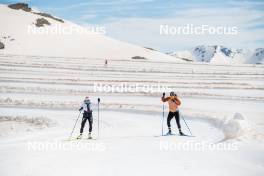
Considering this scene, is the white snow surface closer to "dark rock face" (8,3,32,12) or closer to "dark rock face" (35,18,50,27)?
"dark rock face" (35,18,50,27)

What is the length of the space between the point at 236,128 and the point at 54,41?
97.3m

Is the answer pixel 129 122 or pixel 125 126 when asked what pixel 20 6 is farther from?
pixel 125 126

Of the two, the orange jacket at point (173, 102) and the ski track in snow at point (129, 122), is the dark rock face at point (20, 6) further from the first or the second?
the orange jacket at point (173, 102)

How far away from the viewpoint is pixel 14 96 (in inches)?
1245

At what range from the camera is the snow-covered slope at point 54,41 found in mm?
97169

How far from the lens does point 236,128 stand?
59.8 feet

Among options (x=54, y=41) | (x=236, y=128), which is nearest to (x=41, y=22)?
(x=54, y=41)

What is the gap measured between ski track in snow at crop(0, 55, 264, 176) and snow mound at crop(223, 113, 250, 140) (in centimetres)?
5

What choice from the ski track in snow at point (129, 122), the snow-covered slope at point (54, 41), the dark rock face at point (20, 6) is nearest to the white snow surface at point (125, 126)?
the ski track in snow at point (129, 122)

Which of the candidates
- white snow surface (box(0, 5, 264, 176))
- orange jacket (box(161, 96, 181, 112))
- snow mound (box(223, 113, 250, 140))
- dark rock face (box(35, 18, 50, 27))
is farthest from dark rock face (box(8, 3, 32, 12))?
snow mound (box(223, 113, 250, 140))

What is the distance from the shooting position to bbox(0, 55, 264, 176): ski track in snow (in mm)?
12805

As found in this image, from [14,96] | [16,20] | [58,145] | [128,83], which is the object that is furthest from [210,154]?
[16,20]

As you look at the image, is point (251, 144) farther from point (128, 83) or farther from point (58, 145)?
point (128, 83)

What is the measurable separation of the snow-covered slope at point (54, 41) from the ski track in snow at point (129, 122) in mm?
47611
